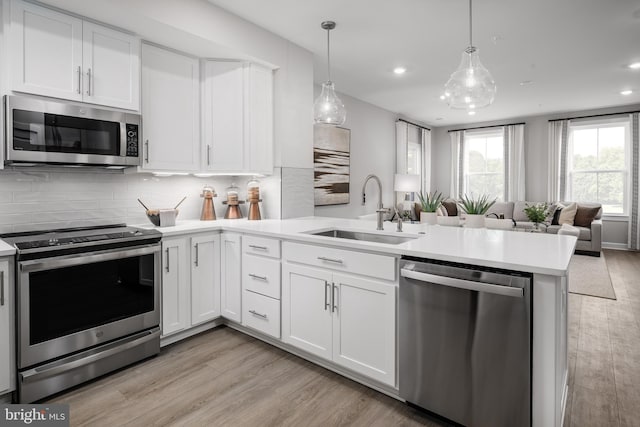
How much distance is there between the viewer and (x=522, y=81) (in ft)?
16.4

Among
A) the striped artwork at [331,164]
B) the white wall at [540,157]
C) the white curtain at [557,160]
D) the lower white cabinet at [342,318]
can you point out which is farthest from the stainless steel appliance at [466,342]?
the white wall at [540,157]

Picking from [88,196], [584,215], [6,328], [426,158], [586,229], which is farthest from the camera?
[426,158]

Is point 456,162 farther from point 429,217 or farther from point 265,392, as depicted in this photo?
point 265,392

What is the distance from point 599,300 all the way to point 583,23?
2753mm

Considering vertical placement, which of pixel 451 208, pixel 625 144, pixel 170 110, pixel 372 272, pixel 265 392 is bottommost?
pixel 265 392

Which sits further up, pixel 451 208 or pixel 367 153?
pixel 367 153

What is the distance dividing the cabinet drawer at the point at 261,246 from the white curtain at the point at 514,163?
6819 millimetres

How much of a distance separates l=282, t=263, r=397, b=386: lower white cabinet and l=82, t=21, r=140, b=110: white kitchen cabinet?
1671 mm

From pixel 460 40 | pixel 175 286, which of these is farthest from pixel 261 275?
pixel 460 40

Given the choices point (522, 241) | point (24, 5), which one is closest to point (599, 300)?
point (522, 241)

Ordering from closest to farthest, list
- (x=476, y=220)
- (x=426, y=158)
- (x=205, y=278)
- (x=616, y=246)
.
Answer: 1. (x=205, y=278)
2. (x=476, y=220)
3. (x=616, y=246)
4. (x=426, y=158)

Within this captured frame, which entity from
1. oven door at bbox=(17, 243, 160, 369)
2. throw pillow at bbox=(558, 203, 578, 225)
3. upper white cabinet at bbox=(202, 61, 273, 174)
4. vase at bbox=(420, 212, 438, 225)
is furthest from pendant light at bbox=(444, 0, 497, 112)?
throw pillow at bbox=(558, 203, 578, 225)

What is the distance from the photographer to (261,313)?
268 centimetres

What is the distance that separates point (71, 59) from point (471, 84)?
2.61m
